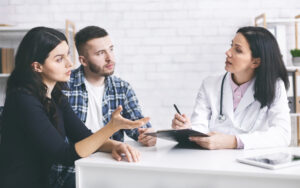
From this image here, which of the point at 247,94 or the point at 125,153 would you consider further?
the point at 247,94

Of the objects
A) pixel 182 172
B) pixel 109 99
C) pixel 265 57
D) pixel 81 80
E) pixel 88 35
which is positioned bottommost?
pixel 182 172

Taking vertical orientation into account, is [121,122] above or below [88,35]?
below

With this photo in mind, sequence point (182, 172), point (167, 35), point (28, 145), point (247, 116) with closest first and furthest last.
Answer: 1. point (182, 172)
2. point (28, 145)
3. point (247, 116)
4. point (167, 35)

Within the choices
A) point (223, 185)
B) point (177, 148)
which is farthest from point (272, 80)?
point (223, 185)

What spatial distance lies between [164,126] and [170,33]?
2.70ft

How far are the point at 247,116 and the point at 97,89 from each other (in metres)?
0.90

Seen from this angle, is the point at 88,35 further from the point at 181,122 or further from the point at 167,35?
the point at 167,35

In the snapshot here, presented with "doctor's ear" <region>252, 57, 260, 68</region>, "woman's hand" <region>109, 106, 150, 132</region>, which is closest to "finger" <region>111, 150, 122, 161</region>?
"woman's hand" <region>109, 106, 150, 132</region>

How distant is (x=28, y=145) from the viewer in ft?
4.96

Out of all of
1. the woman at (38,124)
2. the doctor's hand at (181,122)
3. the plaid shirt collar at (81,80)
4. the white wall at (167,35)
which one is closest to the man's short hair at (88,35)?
the plaid shirt collar at (81,80)

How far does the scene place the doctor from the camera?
1874 mm

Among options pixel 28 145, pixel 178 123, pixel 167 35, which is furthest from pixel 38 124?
pixel 167 35

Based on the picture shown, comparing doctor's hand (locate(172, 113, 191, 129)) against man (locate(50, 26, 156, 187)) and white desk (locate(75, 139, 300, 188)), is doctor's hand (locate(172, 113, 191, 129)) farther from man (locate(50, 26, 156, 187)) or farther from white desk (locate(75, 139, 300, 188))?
man (locate(50, 26, 156, 187))

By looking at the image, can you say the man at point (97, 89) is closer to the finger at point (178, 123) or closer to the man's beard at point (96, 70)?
the man's beard at point (96, 70)
